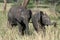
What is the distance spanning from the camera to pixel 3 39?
28.0 ft

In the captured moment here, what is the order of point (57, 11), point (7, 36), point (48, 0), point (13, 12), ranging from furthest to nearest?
1. point (48, 0)
2. point (57, 11)
3. point (13, 12)
4. point (7, 36)

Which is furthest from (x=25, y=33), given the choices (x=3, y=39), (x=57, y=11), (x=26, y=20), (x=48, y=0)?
(x=48, y=0)

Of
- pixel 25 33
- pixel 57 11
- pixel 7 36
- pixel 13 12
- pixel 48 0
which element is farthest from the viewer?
pixel 48 0

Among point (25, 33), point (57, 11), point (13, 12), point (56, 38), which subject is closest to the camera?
point (56, 38)

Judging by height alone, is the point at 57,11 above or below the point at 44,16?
below

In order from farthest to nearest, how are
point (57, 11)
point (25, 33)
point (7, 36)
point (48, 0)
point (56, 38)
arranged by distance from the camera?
point (48, 0) < point (57, 11) < point (25, 33) < point (7, 36) < point (56, 38)

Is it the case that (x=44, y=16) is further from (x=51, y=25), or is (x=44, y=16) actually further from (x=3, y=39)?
(x=3, y=39)

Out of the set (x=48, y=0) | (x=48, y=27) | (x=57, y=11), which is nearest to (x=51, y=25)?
(x=48, y=27)

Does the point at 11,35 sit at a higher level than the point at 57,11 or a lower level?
higher

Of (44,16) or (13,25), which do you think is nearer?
(44,16)

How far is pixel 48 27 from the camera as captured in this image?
9031 millimetres

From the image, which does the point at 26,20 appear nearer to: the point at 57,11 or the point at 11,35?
the point at 11,35

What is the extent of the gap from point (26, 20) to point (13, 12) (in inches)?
45.0

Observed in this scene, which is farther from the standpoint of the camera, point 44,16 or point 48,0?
point 48,0
